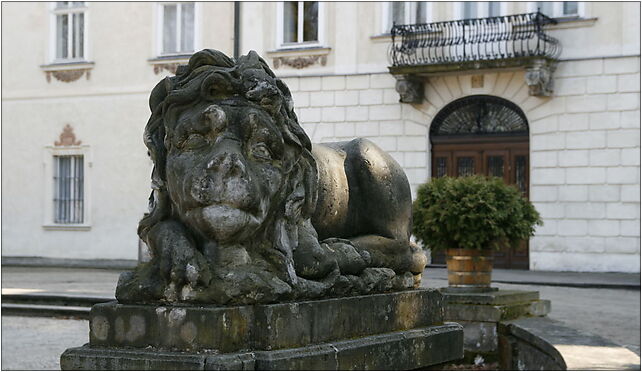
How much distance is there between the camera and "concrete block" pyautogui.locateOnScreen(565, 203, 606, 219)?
20.6 m

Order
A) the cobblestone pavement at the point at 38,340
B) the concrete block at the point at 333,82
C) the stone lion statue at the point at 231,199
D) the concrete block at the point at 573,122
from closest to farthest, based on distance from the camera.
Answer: the stone lion statue at the point at 231,199 → the cobblestone pavement at the point at 38,340 → the concrete block at the point at 573,122 → the concrete block at the point at 333,82

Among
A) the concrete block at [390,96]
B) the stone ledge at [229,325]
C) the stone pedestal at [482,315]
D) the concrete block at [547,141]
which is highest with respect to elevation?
the concrete block at [390,96]

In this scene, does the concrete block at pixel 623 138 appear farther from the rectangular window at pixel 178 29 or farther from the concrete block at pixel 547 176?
the rectangular window at pixel 178 29

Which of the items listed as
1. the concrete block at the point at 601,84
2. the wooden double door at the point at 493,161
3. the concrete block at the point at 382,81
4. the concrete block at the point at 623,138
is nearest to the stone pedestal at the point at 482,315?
the concrete block at the point at 623,138

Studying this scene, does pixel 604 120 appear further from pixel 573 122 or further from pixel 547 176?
pixel 547 176

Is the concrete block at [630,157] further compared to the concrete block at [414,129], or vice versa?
the concrete block at [414,129]

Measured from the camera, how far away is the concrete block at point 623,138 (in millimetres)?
20391

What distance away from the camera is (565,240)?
2086 cm

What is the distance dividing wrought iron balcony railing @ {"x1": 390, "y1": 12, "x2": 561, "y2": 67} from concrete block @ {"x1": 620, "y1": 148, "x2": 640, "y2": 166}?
223cm

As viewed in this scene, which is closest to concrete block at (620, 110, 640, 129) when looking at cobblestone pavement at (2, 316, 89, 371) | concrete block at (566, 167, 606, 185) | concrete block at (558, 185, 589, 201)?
concrete block at (566, 167, 606, 185)

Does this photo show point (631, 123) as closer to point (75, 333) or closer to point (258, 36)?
point (258, 36)

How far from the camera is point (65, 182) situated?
26109 millimetres

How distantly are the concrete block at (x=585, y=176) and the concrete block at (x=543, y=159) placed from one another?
0.35 m

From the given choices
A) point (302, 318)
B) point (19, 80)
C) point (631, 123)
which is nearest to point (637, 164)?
point (631, 123)
